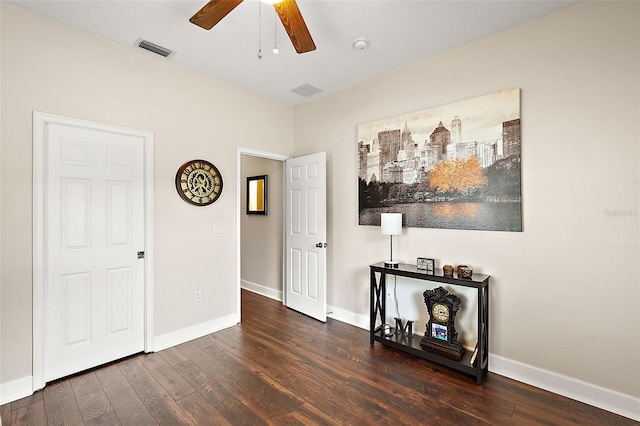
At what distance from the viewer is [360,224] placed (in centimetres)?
355

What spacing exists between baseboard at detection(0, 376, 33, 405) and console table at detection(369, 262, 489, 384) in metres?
2.78

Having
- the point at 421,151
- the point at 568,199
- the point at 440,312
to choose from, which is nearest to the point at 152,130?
the point at 421,151

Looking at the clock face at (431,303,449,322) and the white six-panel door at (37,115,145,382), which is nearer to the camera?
the white six-panel door at (37,115,145,382)

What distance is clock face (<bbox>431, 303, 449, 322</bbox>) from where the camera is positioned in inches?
106

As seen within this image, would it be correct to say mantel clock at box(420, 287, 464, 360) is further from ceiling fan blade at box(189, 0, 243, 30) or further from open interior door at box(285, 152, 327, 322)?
ceiling fan blade at box(189, 0, 243, 30)

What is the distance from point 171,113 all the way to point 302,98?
1650 mm

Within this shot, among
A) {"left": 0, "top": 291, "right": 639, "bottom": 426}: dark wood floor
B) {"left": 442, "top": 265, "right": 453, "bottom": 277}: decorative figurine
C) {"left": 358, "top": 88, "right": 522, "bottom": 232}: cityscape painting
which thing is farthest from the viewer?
{"left": 442, "top": 265, "right": 453, "bottom": 277}: decorative figurine

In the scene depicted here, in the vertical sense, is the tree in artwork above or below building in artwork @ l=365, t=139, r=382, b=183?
below

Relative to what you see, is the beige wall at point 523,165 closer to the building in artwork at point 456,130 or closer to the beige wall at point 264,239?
the building in artwork at point 456,130

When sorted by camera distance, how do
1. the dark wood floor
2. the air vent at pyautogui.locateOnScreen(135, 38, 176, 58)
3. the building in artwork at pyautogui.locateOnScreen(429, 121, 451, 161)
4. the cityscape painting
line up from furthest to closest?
the building in artwork at pyautogui.locateOnScreen(429, 121, 451, 161), the air vent at pyautogui.locateOnScreen(135, 38, 176, 58), the cityscape painting, the dark wood floor

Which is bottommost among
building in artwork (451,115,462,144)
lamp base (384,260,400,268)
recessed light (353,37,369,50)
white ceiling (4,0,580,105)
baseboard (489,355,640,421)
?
baseboard (489,355,640,421)

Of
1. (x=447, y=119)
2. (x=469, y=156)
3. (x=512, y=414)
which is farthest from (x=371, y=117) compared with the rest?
(x=512, y=414)

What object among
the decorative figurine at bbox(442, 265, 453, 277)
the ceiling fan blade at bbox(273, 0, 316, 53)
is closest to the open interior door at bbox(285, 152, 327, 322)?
the decorative figurine at bbox(442, 265, 453, 277)

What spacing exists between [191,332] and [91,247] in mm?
1288
